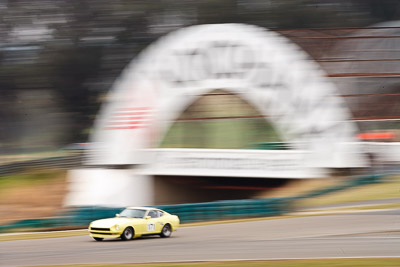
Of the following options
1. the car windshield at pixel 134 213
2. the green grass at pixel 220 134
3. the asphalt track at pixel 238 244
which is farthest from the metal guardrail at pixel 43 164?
the car windshield at pixel 134 213

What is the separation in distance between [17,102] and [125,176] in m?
42.1

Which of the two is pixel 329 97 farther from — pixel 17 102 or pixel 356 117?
pixel 17 102

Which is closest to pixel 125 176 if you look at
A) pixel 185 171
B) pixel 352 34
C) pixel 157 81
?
pixel 185 171

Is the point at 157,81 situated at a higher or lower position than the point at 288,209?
higher

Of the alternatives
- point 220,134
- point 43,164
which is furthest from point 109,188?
point 43,164

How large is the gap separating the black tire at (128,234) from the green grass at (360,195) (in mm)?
9133

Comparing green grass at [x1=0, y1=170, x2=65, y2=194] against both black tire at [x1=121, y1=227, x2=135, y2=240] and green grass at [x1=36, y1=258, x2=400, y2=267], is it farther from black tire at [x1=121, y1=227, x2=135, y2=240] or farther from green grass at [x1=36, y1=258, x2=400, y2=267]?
green grass at [x1=36, y1=258, x2=400, y2=267]

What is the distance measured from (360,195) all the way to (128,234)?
37.8 feet

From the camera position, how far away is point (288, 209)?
22.1 m

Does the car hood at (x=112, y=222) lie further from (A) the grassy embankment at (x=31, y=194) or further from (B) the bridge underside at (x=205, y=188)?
(B) the bridge underside at (x=205, y=188)

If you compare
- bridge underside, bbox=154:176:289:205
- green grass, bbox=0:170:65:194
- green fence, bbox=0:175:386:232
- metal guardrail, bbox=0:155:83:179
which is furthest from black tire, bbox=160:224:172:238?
metal guardrail, bbox=0:155:83:179

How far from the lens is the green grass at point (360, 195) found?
77.2ft

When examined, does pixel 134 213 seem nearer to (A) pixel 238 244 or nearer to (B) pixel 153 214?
(B) pixel 153 214

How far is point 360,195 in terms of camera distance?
24062mm
